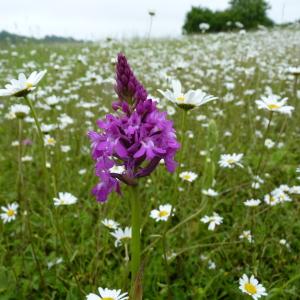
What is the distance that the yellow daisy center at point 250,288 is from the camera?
180 centimetres

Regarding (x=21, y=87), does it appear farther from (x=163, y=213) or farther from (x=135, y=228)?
(x=163, y=213)

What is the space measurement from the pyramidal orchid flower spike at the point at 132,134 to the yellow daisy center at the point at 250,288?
865 millimetres

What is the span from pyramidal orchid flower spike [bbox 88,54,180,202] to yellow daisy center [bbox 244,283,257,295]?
0.86 meters

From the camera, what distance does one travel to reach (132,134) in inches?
47.3

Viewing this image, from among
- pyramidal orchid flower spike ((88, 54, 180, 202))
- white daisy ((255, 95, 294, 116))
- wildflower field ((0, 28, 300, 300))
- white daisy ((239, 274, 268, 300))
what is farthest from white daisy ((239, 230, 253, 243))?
pyramidal orchid flower spike ((88, 54, 180, 202))

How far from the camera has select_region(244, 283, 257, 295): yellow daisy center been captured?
5.89ft

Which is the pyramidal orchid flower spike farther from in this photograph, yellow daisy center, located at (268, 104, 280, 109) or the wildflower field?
yellow daisy center, located at (268, 104, 280, 109)

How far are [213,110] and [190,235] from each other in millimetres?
3004

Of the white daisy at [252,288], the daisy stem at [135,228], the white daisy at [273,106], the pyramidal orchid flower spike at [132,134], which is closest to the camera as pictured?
the pyramidal orchid flower spike at [132,134]

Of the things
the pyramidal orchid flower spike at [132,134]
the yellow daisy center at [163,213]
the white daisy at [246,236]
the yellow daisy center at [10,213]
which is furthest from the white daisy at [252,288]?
the yellow daisy center at [10,213]

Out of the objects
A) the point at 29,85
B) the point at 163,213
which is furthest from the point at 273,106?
the point at 29,85

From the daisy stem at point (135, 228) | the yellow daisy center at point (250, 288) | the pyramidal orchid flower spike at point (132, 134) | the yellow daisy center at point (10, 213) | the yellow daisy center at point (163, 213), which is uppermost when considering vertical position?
the pyramidal orchid flower spike at point (132, 134)

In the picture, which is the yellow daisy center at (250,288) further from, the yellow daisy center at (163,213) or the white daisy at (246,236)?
the yellow daisy center at (163,213)

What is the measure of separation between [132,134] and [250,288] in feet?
3.39
